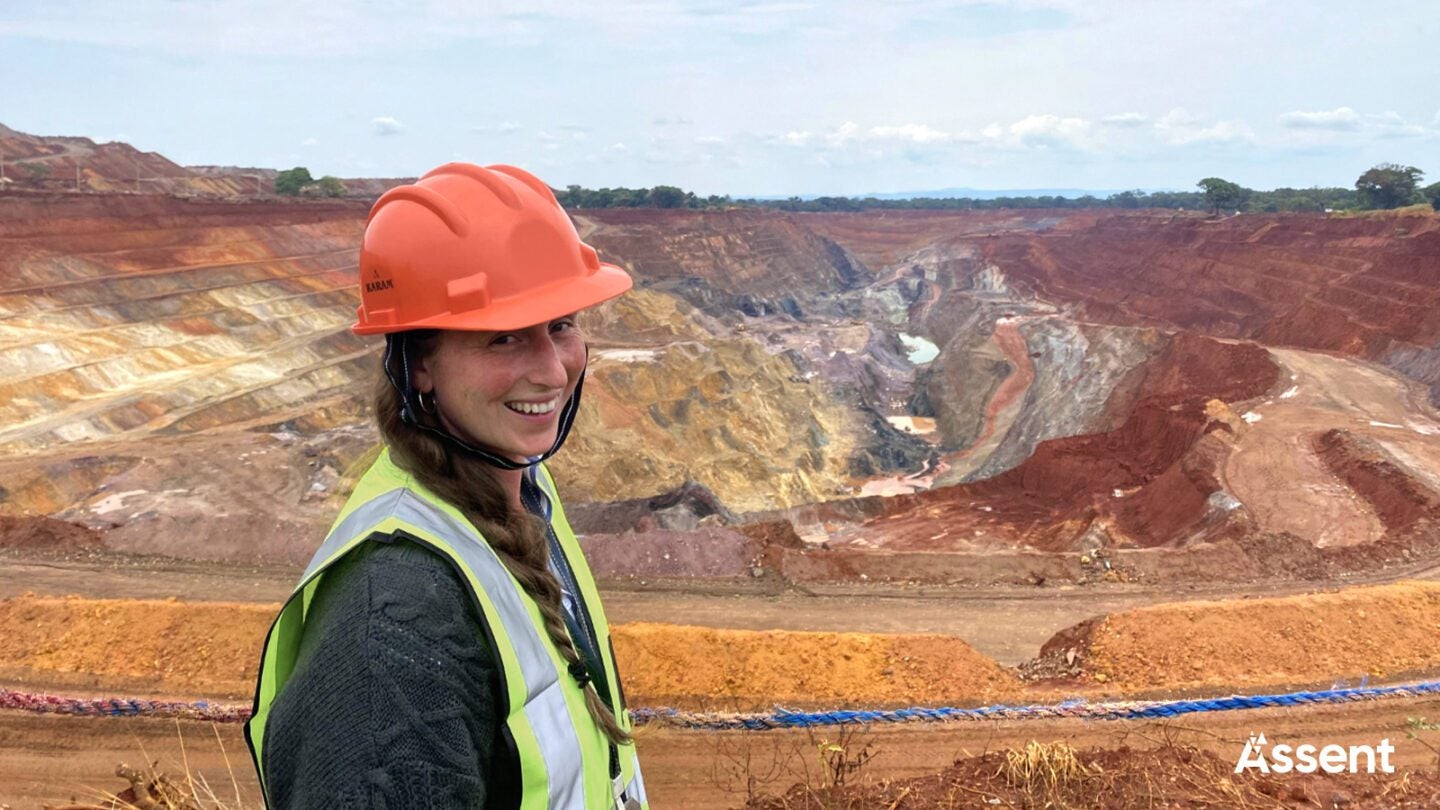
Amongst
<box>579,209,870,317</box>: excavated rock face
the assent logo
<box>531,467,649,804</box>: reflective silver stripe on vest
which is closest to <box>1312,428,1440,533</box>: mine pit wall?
the assent logo

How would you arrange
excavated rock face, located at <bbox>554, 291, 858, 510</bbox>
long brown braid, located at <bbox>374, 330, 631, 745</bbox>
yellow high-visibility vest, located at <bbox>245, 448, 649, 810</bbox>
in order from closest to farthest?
yellow high-visibility vest, located at <bbox>245, 448, 649, 810</bbox>, long brown braid, located at <bbox>374, 330, 631, 745</bbox>, excavated rock face, located at <bbox>554, 291, 858, 510</bbox>

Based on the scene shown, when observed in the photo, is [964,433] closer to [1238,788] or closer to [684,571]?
[684,571]

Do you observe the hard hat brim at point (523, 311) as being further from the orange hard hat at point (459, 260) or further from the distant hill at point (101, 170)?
the distant hill at point (101, 170)

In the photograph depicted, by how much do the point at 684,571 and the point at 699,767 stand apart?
6.41m

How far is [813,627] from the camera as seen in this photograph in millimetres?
12156

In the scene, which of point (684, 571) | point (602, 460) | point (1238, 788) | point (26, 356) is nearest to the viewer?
point (1238, 788)

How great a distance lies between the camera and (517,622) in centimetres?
152

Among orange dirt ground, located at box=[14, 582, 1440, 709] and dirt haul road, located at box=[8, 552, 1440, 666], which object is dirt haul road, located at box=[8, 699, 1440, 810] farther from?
dirt haul road, located at box=[8, 552, 1440, 666]

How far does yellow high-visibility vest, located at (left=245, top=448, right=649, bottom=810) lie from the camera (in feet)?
4.54

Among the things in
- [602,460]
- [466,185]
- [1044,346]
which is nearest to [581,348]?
[466,185]

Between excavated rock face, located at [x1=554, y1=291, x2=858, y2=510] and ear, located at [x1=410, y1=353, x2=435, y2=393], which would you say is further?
excavated rock face, located at [x1=554, y1=291, x2=858, y2=510]

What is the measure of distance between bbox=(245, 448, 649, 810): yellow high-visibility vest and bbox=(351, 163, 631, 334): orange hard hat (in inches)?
12.7

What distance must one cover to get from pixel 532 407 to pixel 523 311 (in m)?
0.21

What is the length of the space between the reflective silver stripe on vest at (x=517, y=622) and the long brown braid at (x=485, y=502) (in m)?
0.07
